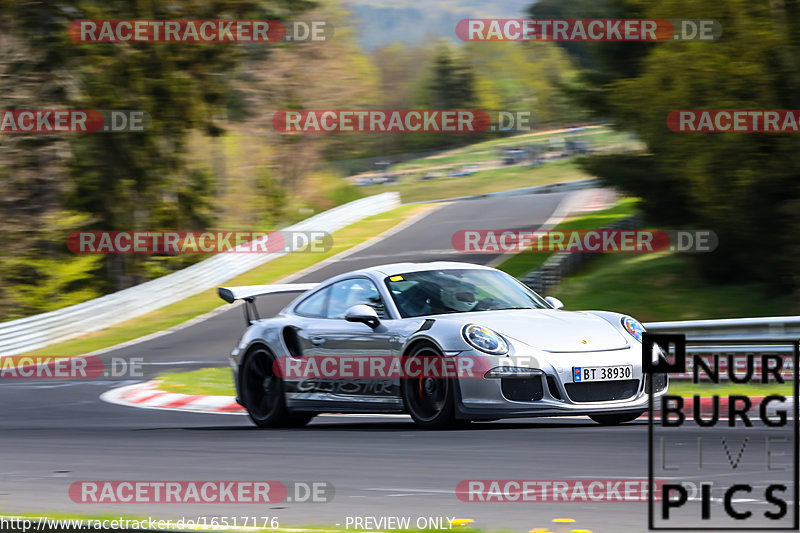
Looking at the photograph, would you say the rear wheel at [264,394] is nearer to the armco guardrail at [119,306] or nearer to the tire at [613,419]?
the tire at [613,419]

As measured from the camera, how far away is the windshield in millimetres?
9219

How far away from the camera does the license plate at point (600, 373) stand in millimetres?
8164

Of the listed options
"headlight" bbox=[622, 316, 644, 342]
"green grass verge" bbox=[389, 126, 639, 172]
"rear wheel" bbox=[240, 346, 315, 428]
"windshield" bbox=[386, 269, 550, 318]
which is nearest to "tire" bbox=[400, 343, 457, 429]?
"windshield" bbox=[386, 269, 550, 318]

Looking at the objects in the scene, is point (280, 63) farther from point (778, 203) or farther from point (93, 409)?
point (93, 409)

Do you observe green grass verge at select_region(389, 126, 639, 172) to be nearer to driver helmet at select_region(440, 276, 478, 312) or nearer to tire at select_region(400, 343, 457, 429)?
driver helmet at select_region(440, 276, 478, 312)

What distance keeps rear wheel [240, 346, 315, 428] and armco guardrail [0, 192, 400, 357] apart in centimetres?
1232

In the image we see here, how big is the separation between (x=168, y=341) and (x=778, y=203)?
1126 cm

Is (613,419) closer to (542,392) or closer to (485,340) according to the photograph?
(542,392)

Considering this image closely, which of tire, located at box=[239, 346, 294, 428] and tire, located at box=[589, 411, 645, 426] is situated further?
tire, located at box=[239, 346, 294, 428]

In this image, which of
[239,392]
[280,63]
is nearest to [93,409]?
[239,392]

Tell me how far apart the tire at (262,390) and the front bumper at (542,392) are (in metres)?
2.27

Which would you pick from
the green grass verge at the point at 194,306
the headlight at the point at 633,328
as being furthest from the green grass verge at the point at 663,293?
the headlight at the point at 633,328

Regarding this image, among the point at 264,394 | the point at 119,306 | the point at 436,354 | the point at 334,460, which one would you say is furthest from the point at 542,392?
the point at 119,306

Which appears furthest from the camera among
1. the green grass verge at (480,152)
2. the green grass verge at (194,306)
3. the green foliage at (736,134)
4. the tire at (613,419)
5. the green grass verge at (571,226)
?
the green grass verge at (480,152)
